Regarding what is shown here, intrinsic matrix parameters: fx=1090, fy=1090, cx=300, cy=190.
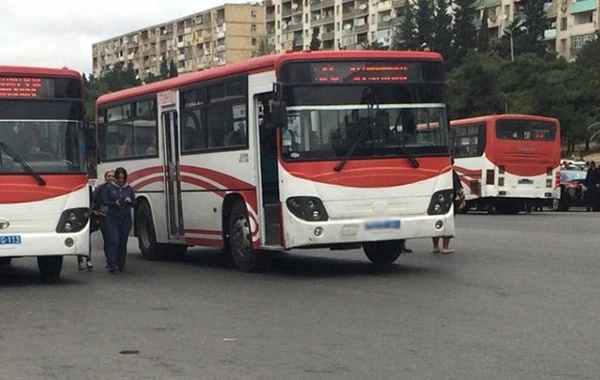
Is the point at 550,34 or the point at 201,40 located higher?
the point at 201,40

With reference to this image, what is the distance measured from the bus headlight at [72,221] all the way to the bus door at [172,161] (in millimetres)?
3469

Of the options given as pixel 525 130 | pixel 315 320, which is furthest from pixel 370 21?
pixel 315 320

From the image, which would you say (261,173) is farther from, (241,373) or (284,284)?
(241,373)

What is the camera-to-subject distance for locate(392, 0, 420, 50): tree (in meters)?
112

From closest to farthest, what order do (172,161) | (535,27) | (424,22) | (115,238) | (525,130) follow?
(115,238) < (172,161) < (525,130) < (535,27) < (424,22)

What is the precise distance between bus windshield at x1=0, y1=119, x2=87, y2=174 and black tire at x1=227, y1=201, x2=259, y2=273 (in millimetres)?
2441

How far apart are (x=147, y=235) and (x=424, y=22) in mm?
94676

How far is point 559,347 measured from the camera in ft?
29.9

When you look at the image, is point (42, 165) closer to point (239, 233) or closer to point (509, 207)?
point (239, 233)

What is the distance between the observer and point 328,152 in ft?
48.3

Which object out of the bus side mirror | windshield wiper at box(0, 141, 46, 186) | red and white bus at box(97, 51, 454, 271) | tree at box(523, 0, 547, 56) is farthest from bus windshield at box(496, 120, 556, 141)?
tree at box(523, 0, 547, 56)

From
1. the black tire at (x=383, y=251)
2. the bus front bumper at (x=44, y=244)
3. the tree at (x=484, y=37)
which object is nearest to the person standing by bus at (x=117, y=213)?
the bus front bumper at (x=44, y=244)

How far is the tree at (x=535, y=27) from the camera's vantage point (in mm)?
101312

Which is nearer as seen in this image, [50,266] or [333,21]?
[50,266]
